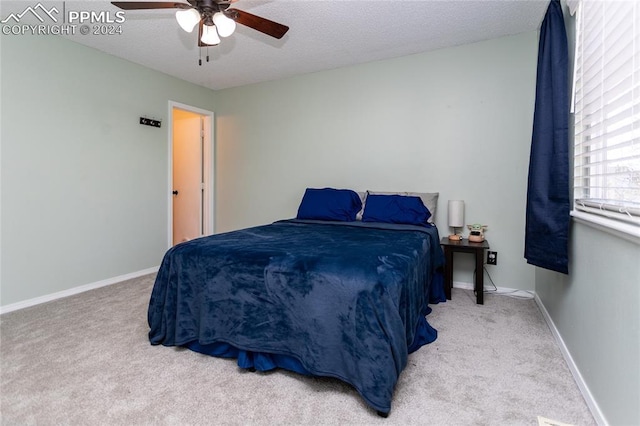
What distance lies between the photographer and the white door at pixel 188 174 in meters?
4.63

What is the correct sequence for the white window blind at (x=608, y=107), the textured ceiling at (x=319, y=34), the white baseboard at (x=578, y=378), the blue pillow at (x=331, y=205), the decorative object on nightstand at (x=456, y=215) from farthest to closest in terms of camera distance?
the blue pillow at (x=331, y=205) < the decorative object on nightstand at (x=456, y=215) < the textured ceiling at (x=319, y=34) < the white baseboard at (x=578, y=378) < the white window blind at (x=608, y=107)

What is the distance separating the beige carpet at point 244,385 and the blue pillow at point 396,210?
1040mm

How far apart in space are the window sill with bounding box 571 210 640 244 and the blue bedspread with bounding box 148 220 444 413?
33.8 inches

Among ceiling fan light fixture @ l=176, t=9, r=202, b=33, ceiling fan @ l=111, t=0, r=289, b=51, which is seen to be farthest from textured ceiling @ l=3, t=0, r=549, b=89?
ceiling fan light fixture @ l=176, t=9, r=202, b=33

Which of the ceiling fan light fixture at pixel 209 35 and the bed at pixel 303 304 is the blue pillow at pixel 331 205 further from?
the ceiling fan light fixture at pixel 209 35

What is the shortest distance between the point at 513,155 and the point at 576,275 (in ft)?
5.03

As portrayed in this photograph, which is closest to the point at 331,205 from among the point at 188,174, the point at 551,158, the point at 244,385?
the point at 551,158

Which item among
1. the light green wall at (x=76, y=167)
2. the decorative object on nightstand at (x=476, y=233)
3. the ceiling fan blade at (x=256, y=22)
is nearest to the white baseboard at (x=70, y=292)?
the light green wall at (x=76, y=167)

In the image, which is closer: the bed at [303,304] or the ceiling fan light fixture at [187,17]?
the bed at [303,304]

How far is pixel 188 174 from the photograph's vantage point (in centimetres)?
472

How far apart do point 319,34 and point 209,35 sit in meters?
1.21

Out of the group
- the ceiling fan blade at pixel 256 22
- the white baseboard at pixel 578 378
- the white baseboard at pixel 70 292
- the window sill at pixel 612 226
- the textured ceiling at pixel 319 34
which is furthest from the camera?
the white baseboard at pixel 70 292

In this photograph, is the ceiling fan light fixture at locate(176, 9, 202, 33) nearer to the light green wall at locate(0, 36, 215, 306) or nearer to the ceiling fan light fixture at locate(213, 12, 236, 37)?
the ceiling fan light fixture at locate(213, 12, 236, 37)

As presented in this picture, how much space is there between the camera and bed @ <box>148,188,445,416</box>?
147 cm
